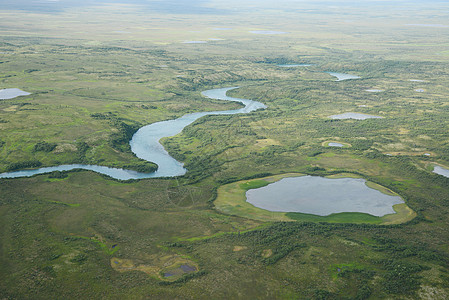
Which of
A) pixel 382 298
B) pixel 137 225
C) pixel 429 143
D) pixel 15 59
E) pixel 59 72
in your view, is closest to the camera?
pixel 382 298

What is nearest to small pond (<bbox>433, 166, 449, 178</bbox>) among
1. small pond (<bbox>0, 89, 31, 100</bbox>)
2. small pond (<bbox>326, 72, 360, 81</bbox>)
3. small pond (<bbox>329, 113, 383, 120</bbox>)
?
small pond (<bbox>329, 113, 383, 120</bbox>)

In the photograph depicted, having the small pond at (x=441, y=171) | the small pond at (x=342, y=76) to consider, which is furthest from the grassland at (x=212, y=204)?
the small pond at (x=342, y=76)

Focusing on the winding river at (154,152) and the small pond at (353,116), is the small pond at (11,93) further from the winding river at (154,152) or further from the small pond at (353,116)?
the small pond at (353,116)

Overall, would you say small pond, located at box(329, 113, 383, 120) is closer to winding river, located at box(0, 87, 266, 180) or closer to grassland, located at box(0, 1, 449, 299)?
grassland, located at box(0, 1, 449, 299)

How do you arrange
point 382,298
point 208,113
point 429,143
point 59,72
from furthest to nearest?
point 59,72 < point 208,113 < point 429,143 < point 382,298

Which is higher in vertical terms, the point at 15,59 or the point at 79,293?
the point at 15,59

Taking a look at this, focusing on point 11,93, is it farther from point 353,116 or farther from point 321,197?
point 321,197

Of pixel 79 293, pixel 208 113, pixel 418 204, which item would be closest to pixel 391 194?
pixel 418 204

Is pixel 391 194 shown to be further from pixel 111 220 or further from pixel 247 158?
pixel 111 220
